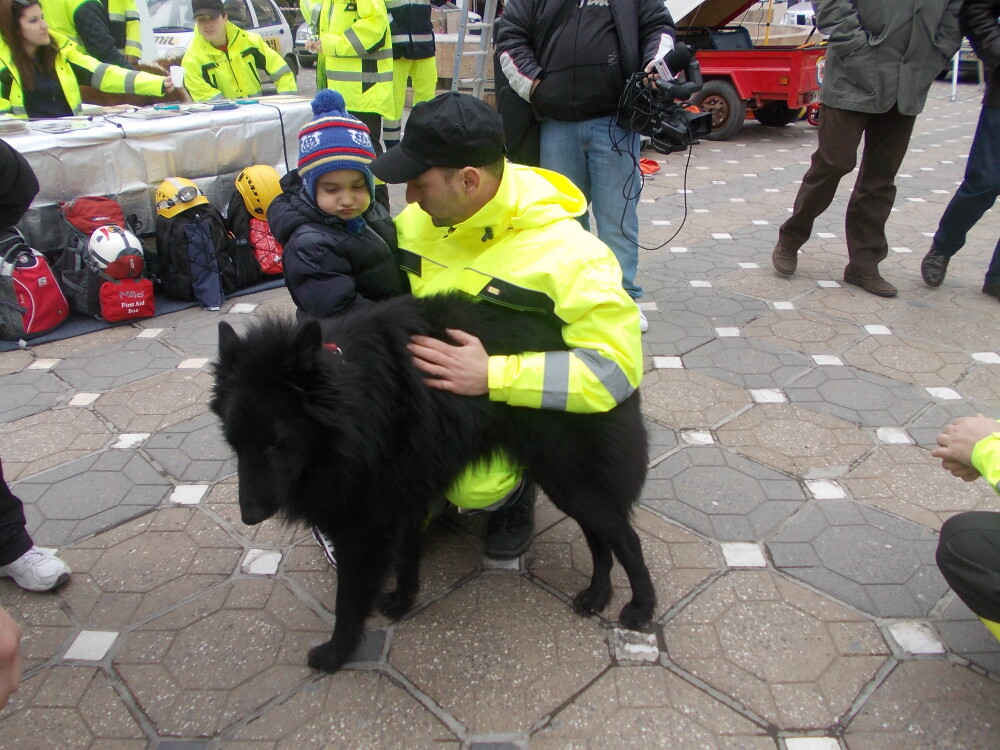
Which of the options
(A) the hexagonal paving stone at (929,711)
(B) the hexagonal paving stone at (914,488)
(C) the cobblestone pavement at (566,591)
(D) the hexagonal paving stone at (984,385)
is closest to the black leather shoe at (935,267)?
(C) the cobblestone pavement at (566,591)

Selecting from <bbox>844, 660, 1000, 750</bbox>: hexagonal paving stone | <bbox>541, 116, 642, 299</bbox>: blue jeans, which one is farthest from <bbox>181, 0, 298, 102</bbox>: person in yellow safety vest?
<bbox>844, 660, 1000, 750</bbox>: hexagonal paving stone

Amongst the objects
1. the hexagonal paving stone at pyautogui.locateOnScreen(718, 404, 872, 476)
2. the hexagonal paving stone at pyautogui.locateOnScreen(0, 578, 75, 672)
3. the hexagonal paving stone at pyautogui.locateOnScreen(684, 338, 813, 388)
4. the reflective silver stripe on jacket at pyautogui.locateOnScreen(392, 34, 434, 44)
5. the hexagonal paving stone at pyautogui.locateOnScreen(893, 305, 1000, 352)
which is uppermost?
the reflective silver stripe on jacket at pyautogui.locateOnScreen(392, 34, 434, 44)

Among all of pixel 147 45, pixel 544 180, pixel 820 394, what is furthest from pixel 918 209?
pixel 147 45

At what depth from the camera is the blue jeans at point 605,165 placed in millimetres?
4012

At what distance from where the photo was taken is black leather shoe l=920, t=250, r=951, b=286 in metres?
5.00

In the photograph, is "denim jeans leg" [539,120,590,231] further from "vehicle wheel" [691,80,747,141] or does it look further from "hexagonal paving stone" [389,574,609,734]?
"vehicle wheel" [691,80,747,141]

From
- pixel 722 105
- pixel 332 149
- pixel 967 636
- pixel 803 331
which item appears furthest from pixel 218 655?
pixel 722 105

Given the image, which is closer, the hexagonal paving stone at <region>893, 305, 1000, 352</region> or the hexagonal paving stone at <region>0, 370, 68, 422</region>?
the hexagonal paving stone at <region>0, 370, 68, 422</region>

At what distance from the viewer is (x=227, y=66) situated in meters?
6.55

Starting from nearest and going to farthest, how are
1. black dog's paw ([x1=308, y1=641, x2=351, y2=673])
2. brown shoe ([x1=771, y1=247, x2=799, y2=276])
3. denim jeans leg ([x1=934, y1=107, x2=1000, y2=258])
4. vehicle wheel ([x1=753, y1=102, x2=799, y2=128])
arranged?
1. black dog's paw ([x1=308, y1=641, x2=351, y2=673])
2. denim jeans leg ([x1=934, y1=107, x2=1000, y2=258])
3. brown shoe ([x1=771, y1=247, x2=799, y2=276])
4. vehicle wheel ([x1=753, y1=102, x2=799, y2=128])

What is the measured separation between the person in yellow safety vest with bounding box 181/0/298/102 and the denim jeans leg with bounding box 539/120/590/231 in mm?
3838

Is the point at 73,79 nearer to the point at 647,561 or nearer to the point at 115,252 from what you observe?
the point at 115,252

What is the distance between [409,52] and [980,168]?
14.8ft

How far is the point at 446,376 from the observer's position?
1954 millimetres
